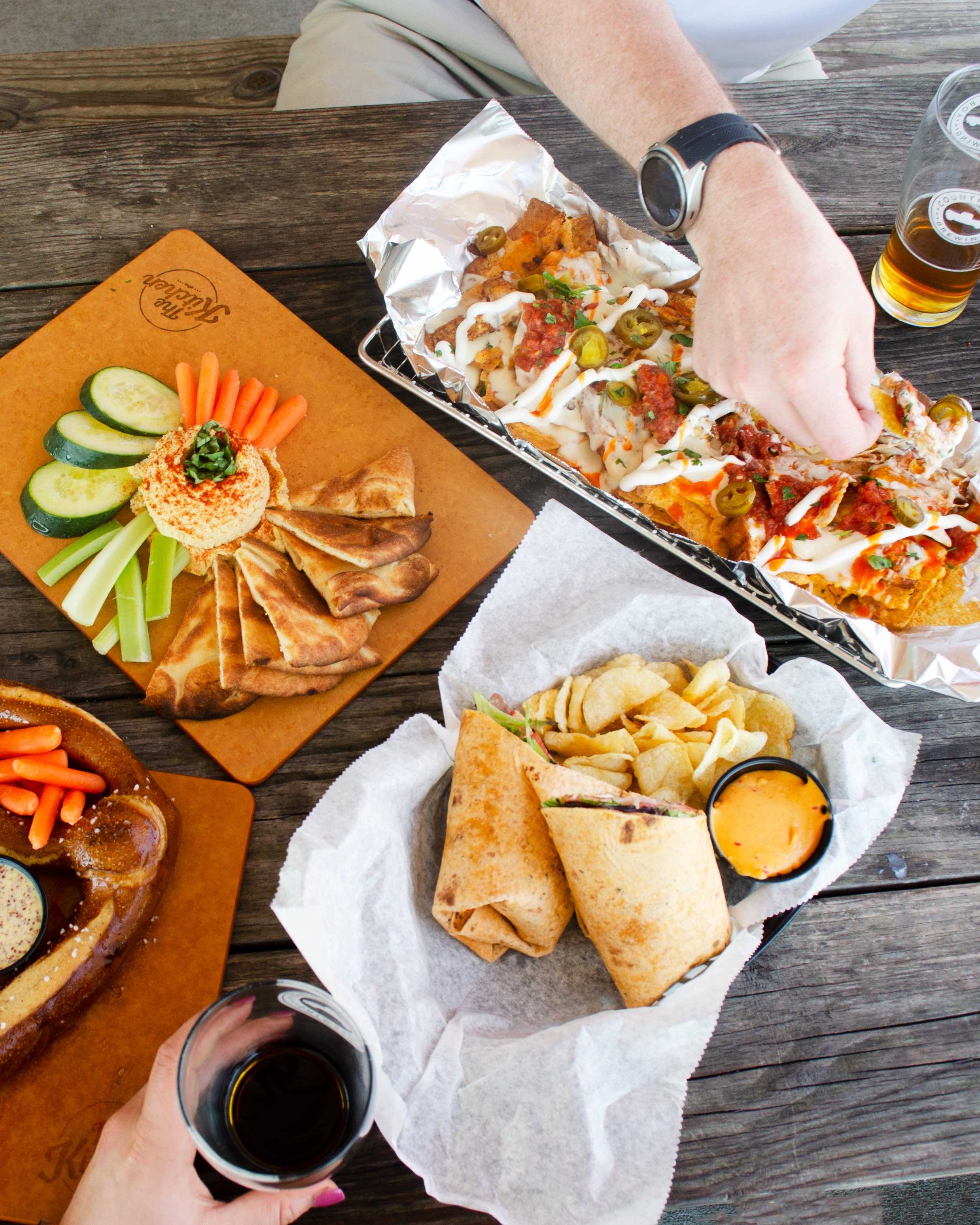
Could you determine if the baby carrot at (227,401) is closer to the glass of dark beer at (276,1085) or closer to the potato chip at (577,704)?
the potato chip at (577,704)

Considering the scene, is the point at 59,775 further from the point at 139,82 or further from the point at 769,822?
the point at 139,82

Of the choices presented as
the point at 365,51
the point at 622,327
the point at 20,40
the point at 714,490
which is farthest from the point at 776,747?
the point at 20,40

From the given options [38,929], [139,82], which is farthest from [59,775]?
[139,82]

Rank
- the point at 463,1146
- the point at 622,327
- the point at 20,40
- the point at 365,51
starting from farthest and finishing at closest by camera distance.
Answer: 1. the point at 20,40
2. the point at 365,51
3. the point at 622,327
4. the point at 463,1146

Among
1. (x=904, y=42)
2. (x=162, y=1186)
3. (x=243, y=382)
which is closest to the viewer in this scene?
(x=162, y=1186)

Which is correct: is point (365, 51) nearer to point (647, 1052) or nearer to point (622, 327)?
point (622, 327)

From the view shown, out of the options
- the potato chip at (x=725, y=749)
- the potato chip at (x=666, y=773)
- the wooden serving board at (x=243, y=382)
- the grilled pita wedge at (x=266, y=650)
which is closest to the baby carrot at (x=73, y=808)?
the wooden serving board at (x=243, y=382)
